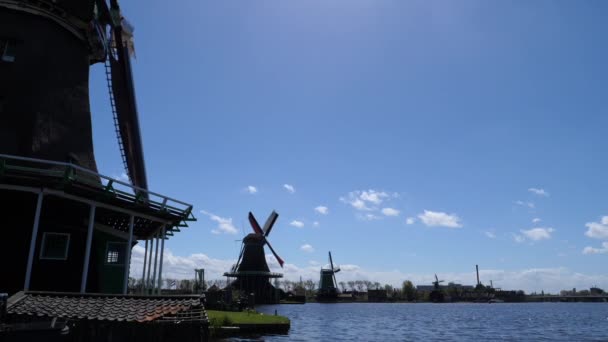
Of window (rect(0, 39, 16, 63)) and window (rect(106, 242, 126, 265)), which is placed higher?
window (rect(0, 39, 16, 63))

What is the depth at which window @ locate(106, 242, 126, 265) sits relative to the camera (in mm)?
20672

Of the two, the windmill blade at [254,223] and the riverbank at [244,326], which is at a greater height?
the windmill blade at [254,223]

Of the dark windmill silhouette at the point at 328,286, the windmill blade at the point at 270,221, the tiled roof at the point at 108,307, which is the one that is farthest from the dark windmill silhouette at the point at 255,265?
the tiled roof at the point at 108,307

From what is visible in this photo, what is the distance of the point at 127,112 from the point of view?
2378 cm

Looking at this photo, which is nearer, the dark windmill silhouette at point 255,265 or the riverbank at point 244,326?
the riverbank at point 244,326

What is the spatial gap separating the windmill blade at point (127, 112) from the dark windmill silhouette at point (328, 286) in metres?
121

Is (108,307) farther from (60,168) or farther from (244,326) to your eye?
(244,326)

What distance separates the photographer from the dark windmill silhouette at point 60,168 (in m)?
16.7

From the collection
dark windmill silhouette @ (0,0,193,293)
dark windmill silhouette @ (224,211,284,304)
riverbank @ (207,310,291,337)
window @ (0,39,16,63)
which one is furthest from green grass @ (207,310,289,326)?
dark windmill silhouette @ (224,211,284,304)

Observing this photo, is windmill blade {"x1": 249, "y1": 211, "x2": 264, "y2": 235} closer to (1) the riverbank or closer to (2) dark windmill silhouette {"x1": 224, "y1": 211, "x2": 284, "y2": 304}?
(2) dark windmill silhouette {"x1": 224, "y1": 211, "x2": 284, "y2": 304}

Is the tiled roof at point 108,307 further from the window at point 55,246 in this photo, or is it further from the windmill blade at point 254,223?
the windmill blade at point 254,223

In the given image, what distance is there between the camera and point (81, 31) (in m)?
21.8

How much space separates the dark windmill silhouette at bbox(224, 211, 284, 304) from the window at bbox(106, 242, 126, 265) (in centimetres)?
7290

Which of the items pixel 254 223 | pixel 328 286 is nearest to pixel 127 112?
pixel 254 223
